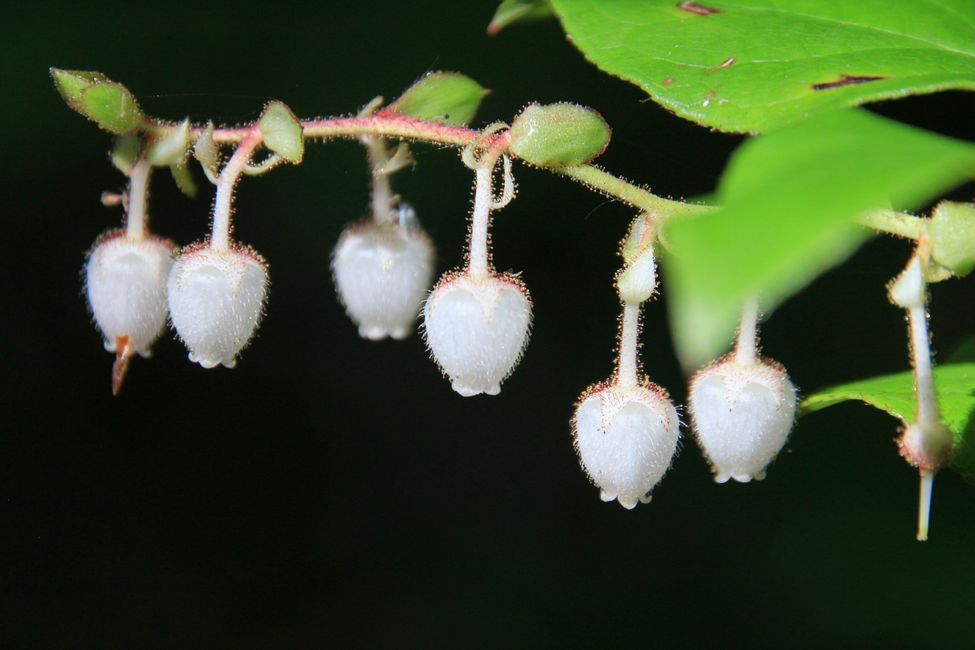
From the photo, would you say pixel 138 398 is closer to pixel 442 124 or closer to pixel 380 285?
pixel 380 285

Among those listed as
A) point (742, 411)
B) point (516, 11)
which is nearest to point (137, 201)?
point (516, 11)

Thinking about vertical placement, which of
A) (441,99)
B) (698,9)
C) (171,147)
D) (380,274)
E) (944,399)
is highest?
(698,9)

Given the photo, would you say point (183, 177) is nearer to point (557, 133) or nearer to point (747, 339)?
point (557, 133)

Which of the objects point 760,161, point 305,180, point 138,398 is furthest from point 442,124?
point 138,398

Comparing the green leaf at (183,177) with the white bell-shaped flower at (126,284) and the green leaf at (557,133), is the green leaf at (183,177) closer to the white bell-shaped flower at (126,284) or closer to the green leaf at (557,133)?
the white bell-shaped flower at (126,284)

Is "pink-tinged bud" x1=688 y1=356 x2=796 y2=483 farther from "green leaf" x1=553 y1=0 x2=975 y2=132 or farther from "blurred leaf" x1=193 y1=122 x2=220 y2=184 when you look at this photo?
"blurred leaf" x1=193 y1=122 x2=220 y2=184

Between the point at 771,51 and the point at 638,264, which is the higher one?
the point at 771,51

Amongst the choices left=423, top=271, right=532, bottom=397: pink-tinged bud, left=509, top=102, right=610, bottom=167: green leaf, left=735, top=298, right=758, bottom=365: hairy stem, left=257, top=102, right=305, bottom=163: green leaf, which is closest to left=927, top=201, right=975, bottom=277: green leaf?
left=735, top=298, right=758, bottom=365: hairy stem
